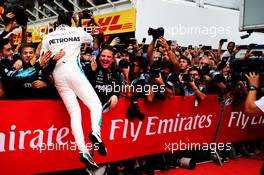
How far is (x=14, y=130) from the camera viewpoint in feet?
12.1

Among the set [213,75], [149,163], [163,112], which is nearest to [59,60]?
[163,112]

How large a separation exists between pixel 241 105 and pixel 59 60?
3.68 m

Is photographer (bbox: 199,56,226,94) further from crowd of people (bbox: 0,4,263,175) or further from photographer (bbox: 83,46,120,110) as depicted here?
photographer (bbox: 83,46,120,110)

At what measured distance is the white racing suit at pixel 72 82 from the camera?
3846 millimetres

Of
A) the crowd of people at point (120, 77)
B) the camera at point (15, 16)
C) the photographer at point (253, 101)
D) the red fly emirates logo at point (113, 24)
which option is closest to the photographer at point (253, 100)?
the photographer at point (253, 101)

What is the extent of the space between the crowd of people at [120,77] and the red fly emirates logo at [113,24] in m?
5.96

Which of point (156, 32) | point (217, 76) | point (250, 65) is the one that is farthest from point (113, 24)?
point (250, 65)

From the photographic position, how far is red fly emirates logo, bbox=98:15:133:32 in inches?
473

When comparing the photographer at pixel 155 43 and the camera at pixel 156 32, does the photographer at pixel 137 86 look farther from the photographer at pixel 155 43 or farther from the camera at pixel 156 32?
the camera at pixel 156 32

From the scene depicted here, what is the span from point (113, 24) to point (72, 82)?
9202mm

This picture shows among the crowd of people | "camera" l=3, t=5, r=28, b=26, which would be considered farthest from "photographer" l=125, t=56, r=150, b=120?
"camera" l=3, t=5, r=28, b=26

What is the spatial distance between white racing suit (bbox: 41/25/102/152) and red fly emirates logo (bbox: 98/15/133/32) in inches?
311

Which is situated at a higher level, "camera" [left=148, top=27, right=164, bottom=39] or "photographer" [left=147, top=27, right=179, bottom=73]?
"camera" [left=148, top=27, right=164, bottom=39]

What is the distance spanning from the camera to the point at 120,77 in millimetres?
4637
